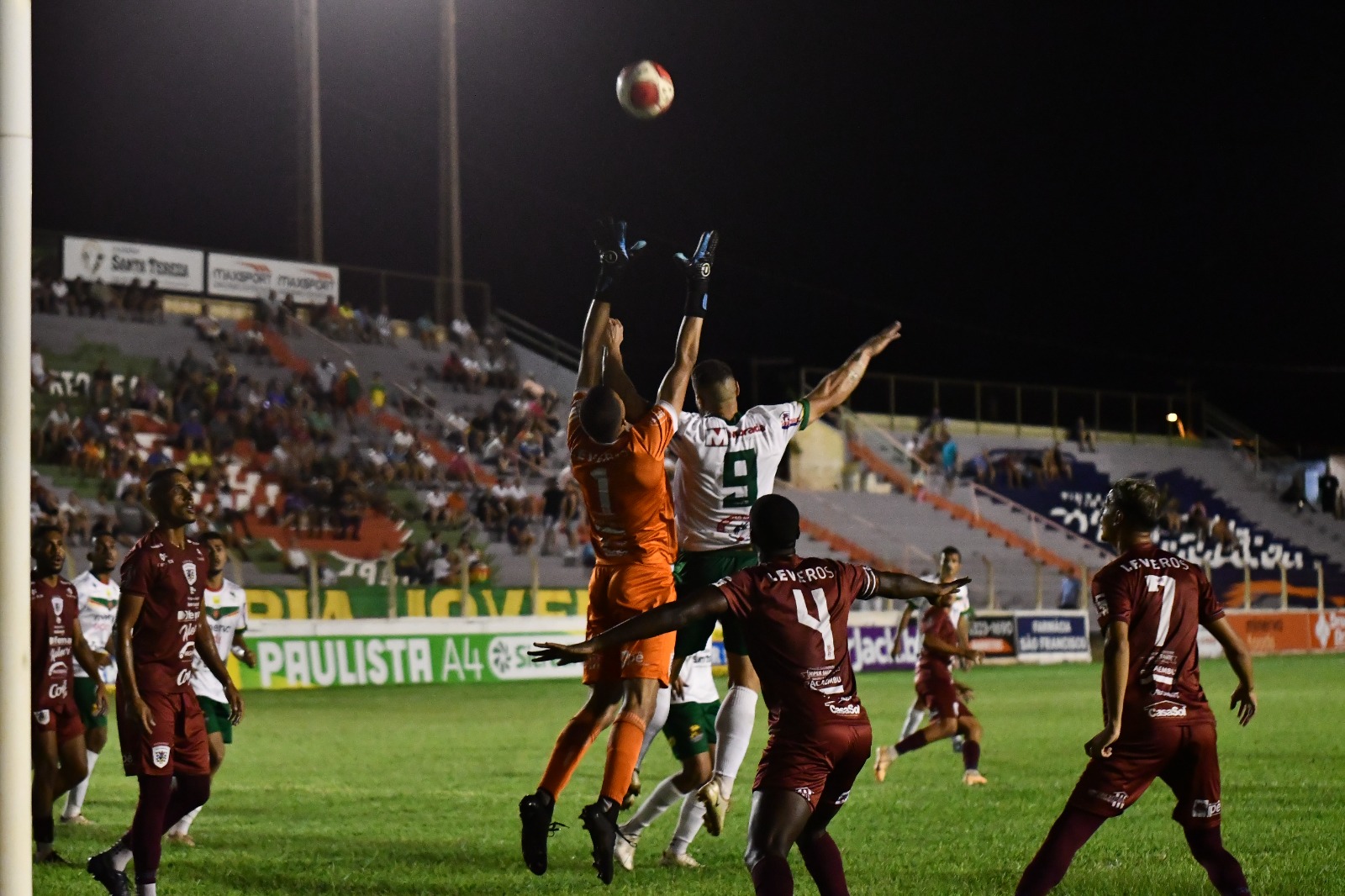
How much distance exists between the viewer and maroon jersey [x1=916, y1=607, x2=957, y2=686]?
45.2ft

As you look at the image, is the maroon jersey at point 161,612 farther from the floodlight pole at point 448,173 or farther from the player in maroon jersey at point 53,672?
the floodlight pole at point 448,173

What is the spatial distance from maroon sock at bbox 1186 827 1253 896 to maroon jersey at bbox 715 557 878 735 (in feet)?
5.29

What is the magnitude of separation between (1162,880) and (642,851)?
3.12 metres

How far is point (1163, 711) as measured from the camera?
666 cm

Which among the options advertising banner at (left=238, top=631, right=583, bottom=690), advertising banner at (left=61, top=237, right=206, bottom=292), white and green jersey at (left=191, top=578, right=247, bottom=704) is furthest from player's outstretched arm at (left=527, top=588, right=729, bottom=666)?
advertising banner at (left=61, top=237, right=206, bottom=292)

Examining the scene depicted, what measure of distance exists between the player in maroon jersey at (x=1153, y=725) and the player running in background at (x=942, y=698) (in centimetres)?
588

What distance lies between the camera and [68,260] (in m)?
36.0

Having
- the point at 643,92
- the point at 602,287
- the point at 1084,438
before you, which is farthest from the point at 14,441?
the point at 1084,438

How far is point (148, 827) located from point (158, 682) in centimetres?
69

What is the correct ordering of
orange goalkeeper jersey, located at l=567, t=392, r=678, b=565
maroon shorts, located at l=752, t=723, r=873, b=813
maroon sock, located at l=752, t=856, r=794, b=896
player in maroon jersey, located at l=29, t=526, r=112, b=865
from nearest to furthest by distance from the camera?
maroon sock, located at l=752, t=856, r=794, b=896 → maroon shorts, located at l=752, t=723, r=873, b=813 → orange goalkeeper jersey, located at l=567, t=392, r=678, b=565 → player in maroon jersey, located at l=29, t=526, r=112, b=865

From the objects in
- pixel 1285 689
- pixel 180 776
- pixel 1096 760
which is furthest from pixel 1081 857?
pixel 1285 689

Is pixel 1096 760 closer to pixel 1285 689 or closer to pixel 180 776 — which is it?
pixel 180 776

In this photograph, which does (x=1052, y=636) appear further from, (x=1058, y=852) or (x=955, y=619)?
(x=1058, y=852)

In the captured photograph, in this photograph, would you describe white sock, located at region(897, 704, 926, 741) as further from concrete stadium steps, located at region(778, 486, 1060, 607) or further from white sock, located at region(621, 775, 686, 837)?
concrete stadium steps, located at region(778, 486, 1060, 607)
